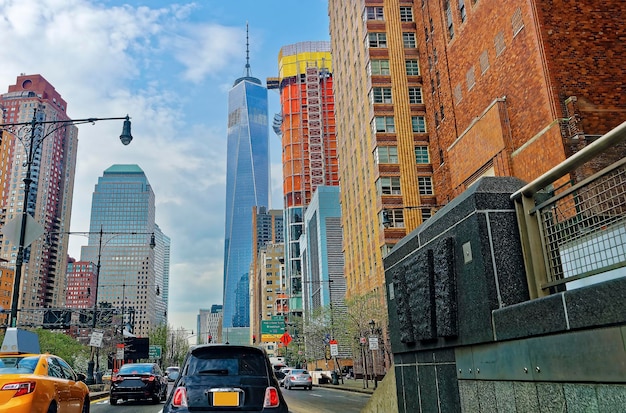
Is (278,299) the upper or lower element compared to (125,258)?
lower

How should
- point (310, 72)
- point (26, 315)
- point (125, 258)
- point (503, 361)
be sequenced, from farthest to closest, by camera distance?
point (125, 258), point (310, 72), point (26, 315), point (503, 361)

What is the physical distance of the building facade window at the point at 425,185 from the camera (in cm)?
5147

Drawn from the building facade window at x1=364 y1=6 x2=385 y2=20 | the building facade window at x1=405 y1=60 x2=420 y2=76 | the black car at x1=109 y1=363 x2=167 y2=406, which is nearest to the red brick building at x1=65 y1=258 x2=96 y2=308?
the building facade window at x1=364 y1=6 x2=385 y2=20

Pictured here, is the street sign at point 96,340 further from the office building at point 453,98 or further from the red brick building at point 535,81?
the red brick building at point 535,81

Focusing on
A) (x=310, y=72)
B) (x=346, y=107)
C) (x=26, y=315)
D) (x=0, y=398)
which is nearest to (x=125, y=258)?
(x=26, y=315)

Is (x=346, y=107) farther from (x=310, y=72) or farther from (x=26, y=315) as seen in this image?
(x=26, y=315)

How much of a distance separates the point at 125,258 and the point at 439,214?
17870 centimetres

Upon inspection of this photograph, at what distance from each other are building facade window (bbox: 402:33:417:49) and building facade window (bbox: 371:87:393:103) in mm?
5386

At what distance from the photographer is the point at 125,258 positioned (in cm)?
17325

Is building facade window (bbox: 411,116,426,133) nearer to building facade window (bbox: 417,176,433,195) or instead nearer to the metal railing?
building facade window (bbox: 417,176,433,195)

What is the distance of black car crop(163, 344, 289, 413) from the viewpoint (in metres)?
7.35

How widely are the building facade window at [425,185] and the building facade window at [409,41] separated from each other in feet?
46.4

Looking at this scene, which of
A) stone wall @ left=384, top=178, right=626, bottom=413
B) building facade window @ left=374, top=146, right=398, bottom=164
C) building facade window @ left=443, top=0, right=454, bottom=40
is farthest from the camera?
building facade window @ left=374, top=146, right=398, bottom=164

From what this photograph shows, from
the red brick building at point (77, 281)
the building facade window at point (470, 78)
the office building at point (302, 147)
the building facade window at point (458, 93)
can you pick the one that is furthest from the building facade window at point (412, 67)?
the red brick building at point (77, 281)
